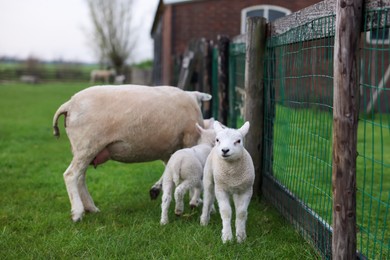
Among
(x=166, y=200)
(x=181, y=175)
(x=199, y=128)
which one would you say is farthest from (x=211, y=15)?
(x=166, y=200)

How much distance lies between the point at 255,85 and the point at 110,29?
160 ft

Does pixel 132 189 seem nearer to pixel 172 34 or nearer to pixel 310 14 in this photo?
pixel 310 14

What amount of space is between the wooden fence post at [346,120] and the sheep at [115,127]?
2366 millimetres

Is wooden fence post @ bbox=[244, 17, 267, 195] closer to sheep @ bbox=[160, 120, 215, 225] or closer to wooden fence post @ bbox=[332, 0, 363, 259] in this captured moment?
sheep @ bbox=[160, 120, 215, 225]

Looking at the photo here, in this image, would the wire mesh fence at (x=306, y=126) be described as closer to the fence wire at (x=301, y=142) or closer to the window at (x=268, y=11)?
the fence wire at (x=301, y=142)

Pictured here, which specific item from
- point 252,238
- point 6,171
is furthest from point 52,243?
point 6,171

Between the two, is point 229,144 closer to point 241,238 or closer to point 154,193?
point 241,238

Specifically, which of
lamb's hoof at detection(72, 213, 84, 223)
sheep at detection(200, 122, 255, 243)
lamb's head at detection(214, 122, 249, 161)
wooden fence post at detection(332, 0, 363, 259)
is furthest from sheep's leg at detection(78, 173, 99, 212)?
wooden fence post at detection(332, 0, 363, 259)

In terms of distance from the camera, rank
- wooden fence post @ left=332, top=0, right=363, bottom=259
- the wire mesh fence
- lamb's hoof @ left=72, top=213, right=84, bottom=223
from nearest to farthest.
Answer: wooden fence post @ left=332, top=0, right=363, bottom=259, the wire mesh fence, lamb's hoof @ left=72, top=213, right=84, bottom=223

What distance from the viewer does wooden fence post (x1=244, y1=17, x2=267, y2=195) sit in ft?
19.0

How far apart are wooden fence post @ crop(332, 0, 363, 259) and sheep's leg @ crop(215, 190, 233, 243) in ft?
3.86

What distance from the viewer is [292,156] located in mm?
5289

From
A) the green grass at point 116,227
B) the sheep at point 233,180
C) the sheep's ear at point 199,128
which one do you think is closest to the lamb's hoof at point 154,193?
the green grass at point 116,227

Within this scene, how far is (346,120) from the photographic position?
3.31 m
